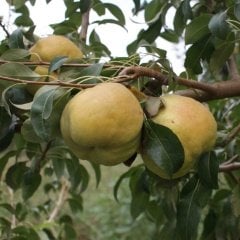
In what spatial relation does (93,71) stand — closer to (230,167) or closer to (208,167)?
(208,167)

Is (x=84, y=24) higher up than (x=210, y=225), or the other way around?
(x=84, y=24)

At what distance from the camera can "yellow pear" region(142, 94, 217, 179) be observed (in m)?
0.77

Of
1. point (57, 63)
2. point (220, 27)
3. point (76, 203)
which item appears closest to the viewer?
point (57, 63)

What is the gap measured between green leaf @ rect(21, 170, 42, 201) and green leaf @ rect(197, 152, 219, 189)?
2.07 ft

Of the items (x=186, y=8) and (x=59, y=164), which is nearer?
(x=186, y=8)

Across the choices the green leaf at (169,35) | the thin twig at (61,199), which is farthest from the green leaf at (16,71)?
the thin twig at (61,199)

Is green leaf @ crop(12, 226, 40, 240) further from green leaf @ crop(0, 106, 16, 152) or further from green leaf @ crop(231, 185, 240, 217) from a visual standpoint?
green leaf @ crop(231, 185, 240, 217)

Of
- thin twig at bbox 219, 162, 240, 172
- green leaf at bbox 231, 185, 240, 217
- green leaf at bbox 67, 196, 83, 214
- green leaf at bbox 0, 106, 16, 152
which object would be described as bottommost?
green leaf at bbox 67, 196, 83, 214

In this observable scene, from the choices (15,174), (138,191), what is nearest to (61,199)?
(15,174)

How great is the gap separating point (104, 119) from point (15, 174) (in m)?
0.86

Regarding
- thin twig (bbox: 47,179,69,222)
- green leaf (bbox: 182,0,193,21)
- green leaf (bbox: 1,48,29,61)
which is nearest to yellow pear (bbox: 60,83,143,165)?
green leaf (bbox: 1,48,29,61)

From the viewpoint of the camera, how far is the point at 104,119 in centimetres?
71

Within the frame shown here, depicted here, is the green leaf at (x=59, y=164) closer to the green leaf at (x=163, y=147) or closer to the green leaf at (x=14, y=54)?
the green leaf at (x=14, y=54)

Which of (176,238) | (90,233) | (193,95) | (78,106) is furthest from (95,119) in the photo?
(90,233)
